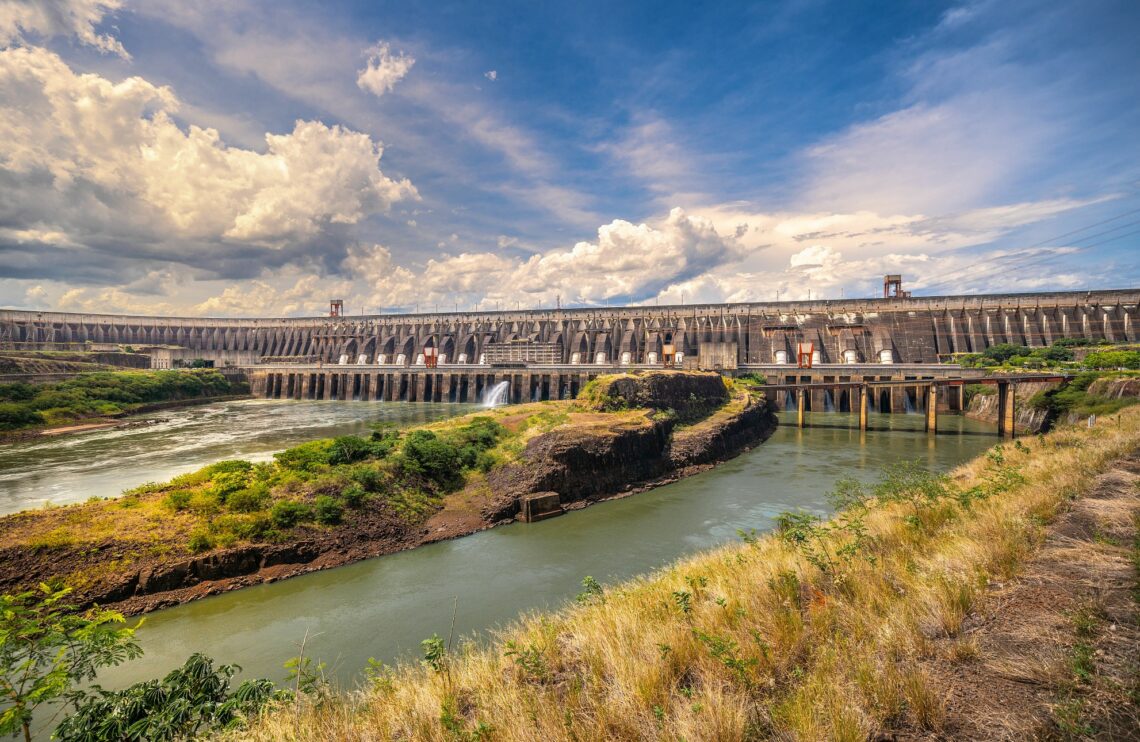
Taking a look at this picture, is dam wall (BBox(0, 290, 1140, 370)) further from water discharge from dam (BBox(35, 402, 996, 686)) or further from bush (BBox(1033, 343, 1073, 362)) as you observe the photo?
water discharge from dam (BBox(35, 402, 996, 686))

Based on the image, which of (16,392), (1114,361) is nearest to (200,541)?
(16,392)

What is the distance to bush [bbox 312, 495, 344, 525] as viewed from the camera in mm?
17391

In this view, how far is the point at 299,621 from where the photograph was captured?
12.9m

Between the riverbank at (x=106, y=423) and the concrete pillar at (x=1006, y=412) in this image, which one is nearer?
the concrete pillar at (x=1006, y=412)

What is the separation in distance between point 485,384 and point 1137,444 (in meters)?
53.3

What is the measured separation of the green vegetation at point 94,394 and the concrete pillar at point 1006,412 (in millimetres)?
75662

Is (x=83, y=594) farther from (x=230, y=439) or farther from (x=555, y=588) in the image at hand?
(x=230, y=439)

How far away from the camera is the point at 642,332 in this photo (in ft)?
237

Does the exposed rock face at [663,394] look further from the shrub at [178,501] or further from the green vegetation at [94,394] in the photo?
the green vegetation at [94,394]

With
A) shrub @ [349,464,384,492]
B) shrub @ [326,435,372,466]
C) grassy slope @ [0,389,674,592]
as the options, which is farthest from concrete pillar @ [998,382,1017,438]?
shrub @ [326,435,372,466]

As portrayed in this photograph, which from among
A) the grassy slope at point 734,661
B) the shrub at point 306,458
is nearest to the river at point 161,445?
the shrub at point 306,458

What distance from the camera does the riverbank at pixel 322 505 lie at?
13914 mm

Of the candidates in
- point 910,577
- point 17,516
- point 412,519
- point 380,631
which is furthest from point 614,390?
point 17,516

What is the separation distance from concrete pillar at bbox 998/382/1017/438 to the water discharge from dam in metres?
16.0
